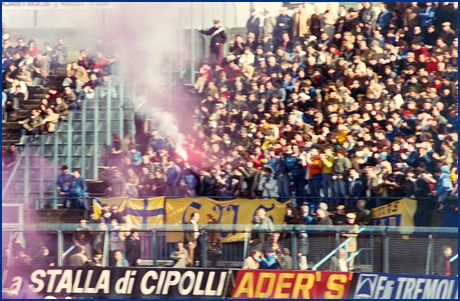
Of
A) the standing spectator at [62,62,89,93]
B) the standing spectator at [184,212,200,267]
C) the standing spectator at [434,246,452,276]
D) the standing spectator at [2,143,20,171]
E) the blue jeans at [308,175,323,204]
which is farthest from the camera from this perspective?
the standing spectator at [62,62,89,93]

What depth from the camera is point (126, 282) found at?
10758 mm

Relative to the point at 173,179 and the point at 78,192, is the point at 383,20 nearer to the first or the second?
the point at 173,179

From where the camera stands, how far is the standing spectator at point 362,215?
35.4 feet

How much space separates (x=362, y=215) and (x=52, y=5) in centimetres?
595

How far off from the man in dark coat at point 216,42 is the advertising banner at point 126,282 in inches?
131

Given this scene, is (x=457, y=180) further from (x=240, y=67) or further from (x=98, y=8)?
(x=98, y=8)

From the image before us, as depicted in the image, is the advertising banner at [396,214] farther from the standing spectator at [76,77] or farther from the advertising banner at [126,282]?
the standing spectator at [76,77]

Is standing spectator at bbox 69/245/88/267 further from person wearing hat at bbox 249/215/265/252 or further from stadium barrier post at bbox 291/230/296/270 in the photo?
stadium barrier post at bbox 291/230/296/270

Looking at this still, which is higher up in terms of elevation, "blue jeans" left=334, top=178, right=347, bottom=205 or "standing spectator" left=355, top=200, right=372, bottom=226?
"blue jeans" left=334, top=178, right=347, bottom=205

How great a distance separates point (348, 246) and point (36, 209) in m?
4.49

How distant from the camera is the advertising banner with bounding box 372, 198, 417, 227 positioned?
1078 centimetres

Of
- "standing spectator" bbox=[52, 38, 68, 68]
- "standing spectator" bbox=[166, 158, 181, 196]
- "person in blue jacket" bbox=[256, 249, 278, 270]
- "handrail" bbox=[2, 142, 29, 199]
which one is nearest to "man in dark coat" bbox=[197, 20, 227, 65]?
"standing spectator" bbox=[166, 158, 181, 196]

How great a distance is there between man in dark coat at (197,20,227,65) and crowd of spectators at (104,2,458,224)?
5cm

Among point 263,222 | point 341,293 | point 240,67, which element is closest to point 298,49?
point 240,67
